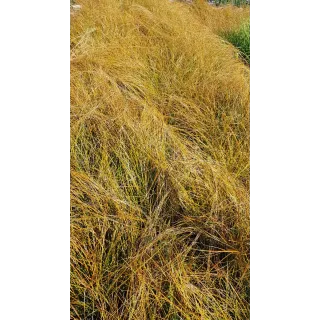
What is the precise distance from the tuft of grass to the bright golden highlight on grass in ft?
0.07

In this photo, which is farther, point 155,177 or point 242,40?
point 242,40

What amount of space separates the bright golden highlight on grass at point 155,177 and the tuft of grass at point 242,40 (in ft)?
0.07

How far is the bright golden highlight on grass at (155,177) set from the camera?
2.92 feet

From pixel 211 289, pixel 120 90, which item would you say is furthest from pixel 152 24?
pixel 211 289

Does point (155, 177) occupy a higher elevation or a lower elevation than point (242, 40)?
lower

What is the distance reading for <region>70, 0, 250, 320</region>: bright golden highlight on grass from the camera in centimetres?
89

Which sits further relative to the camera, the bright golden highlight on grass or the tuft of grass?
the tuft of grass

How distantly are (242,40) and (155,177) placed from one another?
47 centimetres

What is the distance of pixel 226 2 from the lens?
3.93ft

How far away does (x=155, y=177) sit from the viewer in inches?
38.1

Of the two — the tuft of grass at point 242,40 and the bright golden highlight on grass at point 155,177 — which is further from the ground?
the tuft of grass at point 242,40
